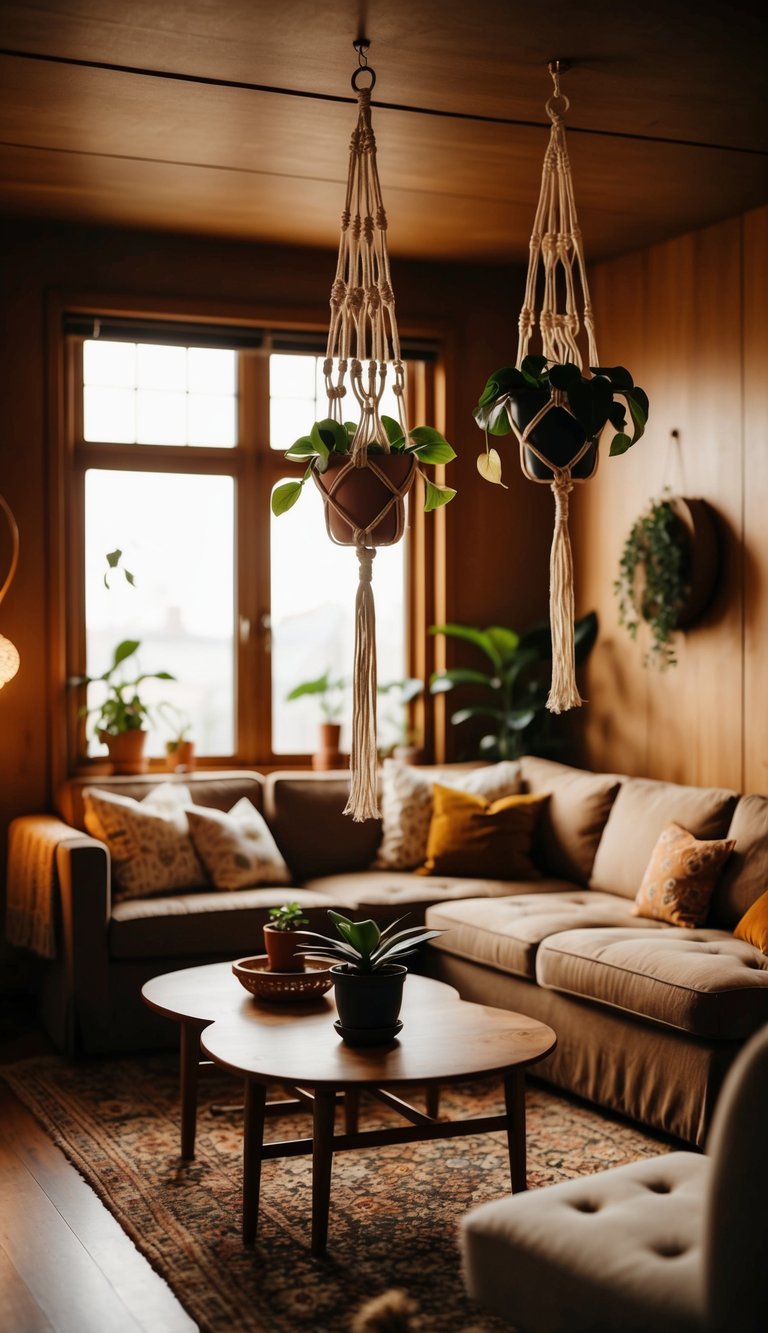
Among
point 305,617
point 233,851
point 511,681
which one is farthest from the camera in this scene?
point 305,617

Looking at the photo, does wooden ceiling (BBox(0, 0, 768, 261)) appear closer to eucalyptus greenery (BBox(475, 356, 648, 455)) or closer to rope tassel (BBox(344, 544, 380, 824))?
eucalyptus greenery (BBox(475, 356, 648, 455))

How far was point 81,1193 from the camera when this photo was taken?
329 centimetres

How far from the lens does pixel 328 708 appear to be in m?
5.75

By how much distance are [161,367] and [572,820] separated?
242cm

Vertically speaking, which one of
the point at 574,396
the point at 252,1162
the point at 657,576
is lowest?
the point at 252,1162

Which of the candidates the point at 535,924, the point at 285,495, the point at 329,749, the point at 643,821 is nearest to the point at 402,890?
the point at 535,924

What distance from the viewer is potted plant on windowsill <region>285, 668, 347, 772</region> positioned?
18.7 ft

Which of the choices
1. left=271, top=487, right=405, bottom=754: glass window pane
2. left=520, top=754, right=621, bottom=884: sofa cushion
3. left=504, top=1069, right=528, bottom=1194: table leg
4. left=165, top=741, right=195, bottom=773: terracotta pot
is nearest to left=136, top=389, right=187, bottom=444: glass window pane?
left=271, top=487, right=405, bottom=754: glass window pane

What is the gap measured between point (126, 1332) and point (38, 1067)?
6.03 feet

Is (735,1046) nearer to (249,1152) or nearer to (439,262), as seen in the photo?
(249,1152)

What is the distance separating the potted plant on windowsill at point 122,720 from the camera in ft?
17.4

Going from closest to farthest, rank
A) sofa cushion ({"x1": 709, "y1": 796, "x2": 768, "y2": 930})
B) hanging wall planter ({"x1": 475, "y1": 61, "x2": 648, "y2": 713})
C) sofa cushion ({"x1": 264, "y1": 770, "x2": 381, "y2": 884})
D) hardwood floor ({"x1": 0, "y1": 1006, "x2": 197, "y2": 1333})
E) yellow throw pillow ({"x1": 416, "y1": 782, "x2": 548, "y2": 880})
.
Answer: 1. hardwood floor ({"x1": 0, "y1": 1006, "x2": 197, "y2": 1333})
2. hanging wall planter ({"x1": 475, "y1": 61, "x2": 648, "y2": 713})
3. sofa cushion ({"x1": 709, "y1": 796, "x2": 768, "y2": 930})
4. yellow throw pillow ({"x1": 416, "y1": 782, "x2": 548, "y2": 880})
5. sofa cushion ({"x1": 264, "y1": 770, "x2": 381, "y2": 884})

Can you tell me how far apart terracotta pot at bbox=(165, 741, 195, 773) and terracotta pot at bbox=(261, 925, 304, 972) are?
197 cm

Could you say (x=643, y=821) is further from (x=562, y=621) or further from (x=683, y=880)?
(x=562, y=621)
